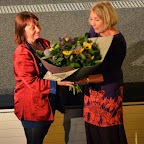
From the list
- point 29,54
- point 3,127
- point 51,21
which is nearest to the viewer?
point 29,54

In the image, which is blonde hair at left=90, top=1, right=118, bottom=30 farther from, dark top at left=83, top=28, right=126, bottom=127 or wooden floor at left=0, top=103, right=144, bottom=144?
wooden floor at left=0, top=103, right=144, bottom=144

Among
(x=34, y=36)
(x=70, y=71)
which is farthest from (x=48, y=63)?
(x=34, y=36)

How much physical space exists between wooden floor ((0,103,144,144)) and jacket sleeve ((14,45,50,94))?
0.52 meters

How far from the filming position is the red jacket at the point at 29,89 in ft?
8.24

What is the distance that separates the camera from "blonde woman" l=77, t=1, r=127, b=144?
97.5 inches

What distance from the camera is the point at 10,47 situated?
386 cm

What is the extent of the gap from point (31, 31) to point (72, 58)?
345 millimetres

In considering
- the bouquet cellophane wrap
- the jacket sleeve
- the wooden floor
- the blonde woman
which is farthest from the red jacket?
the wooden floor

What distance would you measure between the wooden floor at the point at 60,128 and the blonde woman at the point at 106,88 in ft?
0.98

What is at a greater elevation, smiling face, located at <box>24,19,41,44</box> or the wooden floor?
smiling face, located at <box>24,19,41,44</box>

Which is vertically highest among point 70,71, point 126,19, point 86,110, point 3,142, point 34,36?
point 126,19

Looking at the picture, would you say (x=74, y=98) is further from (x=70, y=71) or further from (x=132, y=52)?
(x=132, y=52)

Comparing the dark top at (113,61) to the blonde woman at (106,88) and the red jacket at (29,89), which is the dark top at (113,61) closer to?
the blonde woman at (106,88)

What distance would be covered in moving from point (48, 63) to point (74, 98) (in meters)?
0.72
